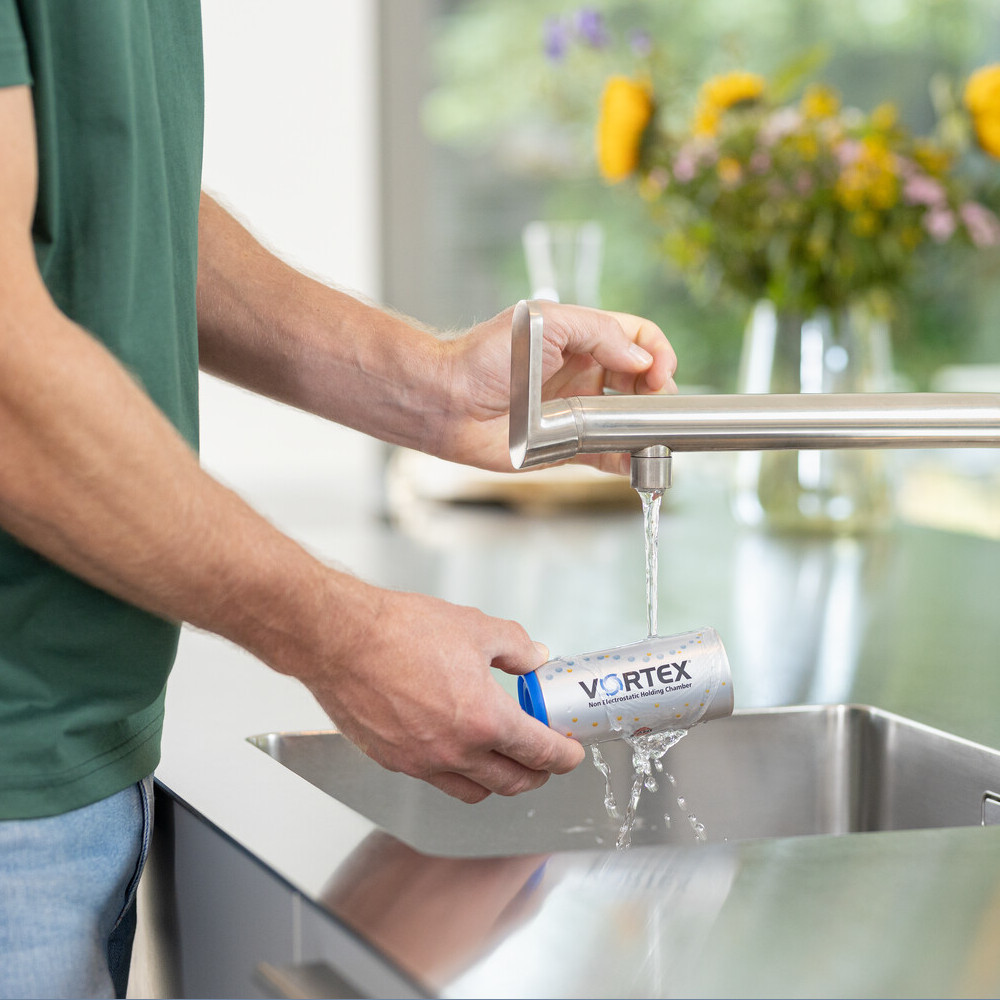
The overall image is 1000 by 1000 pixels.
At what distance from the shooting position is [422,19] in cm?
261

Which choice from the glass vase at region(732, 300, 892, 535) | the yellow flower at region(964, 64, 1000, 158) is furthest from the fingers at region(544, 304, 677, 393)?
the yellow flower at region(964, 64, 1000, 158)

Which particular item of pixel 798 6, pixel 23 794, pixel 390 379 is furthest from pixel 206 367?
pixel 798 6

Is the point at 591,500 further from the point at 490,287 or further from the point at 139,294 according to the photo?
the point at 139,294

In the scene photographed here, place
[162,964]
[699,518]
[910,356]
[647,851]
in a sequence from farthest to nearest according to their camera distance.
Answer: [910,356]
[699,518]
[162,964]
[647,851]

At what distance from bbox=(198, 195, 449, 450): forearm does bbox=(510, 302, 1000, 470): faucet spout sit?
0.20m

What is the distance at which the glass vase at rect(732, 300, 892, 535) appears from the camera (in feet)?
5.26

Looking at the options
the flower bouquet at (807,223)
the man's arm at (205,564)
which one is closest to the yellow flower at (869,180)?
the flower bouquet at (807,223)

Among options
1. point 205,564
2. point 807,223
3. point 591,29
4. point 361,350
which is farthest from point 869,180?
point 205,564

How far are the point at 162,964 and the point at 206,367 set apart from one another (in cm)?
40

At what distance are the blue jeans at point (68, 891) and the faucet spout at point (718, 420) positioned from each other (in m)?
0.28

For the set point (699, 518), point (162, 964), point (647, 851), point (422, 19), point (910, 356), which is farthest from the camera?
point (910, 356)

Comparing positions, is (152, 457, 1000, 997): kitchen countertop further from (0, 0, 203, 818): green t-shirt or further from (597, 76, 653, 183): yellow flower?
(597, 76, 653, 183): yellow flower

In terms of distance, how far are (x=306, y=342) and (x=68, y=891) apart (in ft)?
1.30

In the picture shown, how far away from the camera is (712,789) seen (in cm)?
97
